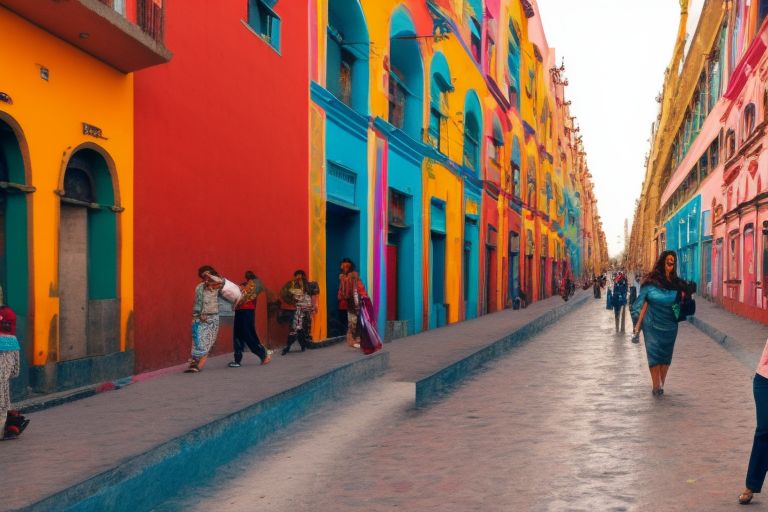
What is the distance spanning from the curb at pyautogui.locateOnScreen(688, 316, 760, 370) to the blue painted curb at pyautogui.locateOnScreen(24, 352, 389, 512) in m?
7.87

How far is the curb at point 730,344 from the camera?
13461 mm

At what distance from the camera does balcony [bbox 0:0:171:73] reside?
7.92 meters

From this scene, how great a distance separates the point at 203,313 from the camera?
34.3 feet

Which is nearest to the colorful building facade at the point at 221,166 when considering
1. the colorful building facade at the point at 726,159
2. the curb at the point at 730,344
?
the curb at the point at 730,344

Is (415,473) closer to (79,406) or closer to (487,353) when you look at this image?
(79,406)

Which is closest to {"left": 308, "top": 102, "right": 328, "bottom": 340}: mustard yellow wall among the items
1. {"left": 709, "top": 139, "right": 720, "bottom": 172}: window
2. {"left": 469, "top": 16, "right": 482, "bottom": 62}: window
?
{"left": 469, "top": 16, "right": 482, "bottom": 62}: window

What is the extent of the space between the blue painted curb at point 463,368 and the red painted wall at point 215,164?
3.39 metres

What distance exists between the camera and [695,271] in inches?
1646

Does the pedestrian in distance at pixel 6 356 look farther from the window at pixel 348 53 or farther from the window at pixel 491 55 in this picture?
the window at pixel 491 55

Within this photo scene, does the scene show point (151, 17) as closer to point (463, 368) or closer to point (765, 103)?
point (463, 368)

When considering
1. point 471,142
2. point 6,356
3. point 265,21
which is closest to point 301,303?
point 265,21

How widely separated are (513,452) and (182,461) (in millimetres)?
2617

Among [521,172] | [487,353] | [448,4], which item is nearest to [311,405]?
[487,353]

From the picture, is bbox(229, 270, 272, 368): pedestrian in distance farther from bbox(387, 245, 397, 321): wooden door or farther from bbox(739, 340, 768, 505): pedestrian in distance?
bbox(387, 245, 397, 321): wooden door
